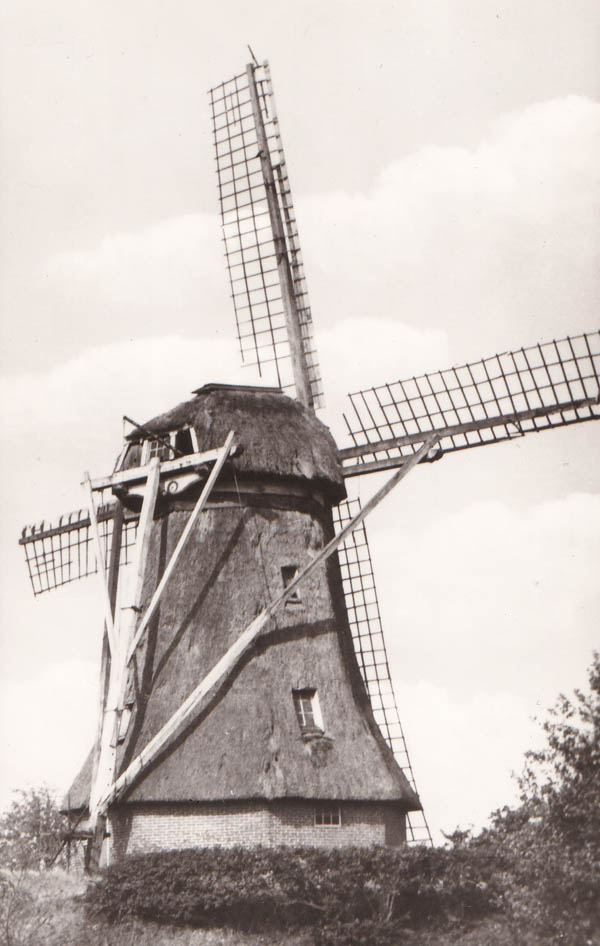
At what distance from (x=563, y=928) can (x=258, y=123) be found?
16.1 metres

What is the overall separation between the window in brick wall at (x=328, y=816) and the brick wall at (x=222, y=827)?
1.3 inches

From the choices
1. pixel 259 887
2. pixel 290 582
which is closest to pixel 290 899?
pixel 259 887

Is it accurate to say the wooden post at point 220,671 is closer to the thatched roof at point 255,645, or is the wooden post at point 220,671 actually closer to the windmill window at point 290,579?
the thatched roof at point 255,645

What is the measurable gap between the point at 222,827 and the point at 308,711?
233 cm

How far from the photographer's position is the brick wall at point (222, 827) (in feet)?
51.1

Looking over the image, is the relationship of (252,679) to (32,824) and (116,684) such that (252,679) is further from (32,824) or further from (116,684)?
(32,824)

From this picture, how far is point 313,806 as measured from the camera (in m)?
16.0

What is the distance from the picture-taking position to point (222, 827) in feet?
51.2

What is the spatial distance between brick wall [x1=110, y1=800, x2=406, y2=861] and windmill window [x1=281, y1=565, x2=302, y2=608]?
3.30 m

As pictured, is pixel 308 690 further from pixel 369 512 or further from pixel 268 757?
pixel 369 512

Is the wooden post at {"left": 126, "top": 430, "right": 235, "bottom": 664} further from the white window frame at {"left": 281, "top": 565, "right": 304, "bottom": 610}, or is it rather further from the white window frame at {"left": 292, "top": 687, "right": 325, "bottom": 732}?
the white window frame at {"left": 292, "top": 687, "right": 325, "bottom": 732}

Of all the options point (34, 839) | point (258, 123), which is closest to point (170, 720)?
point (258, 123)

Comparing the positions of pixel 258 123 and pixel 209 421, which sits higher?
pixel 258 123

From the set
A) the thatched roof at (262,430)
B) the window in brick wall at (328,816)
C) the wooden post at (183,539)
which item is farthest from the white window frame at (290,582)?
the window in brick wall at (328,816)
